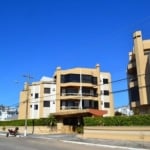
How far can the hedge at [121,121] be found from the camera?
2862 cm

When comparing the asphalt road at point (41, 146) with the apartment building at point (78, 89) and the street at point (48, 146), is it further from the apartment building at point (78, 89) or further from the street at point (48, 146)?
the apartment building at point (78, 89)

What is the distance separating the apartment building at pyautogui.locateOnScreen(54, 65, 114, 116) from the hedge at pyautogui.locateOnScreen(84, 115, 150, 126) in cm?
2761

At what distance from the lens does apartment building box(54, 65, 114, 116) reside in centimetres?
6500

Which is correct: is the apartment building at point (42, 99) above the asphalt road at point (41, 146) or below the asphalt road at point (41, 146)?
above

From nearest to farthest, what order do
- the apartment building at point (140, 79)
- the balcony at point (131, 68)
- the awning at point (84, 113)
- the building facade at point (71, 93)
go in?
the apartment building at point (140, 79), the awning at point (84, 113), the balcony at point (131, 68), the building facade at point (71, 93)

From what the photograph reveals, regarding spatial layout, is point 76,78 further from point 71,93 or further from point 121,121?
point 121,121

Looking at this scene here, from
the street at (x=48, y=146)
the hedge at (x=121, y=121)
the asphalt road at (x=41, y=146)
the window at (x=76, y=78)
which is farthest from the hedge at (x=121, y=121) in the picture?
the window at (x=76, y=78)

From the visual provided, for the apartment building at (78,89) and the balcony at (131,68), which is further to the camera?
the apartment building at (78,89)

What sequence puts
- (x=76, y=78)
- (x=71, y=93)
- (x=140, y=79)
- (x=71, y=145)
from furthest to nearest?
(x=76, y=78), (x=71, y=93), (x=140, y=79), (x=71, y=145)

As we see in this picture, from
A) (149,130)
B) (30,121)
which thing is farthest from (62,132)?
(149,130)

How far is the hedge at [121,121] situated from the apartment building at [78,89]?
90.6ft

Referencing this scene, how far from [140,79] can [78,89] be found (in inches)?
984

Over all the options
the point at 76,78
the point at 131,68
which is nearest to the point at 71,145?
the point at 131,68

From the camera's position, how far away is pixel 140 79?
1690 inches
